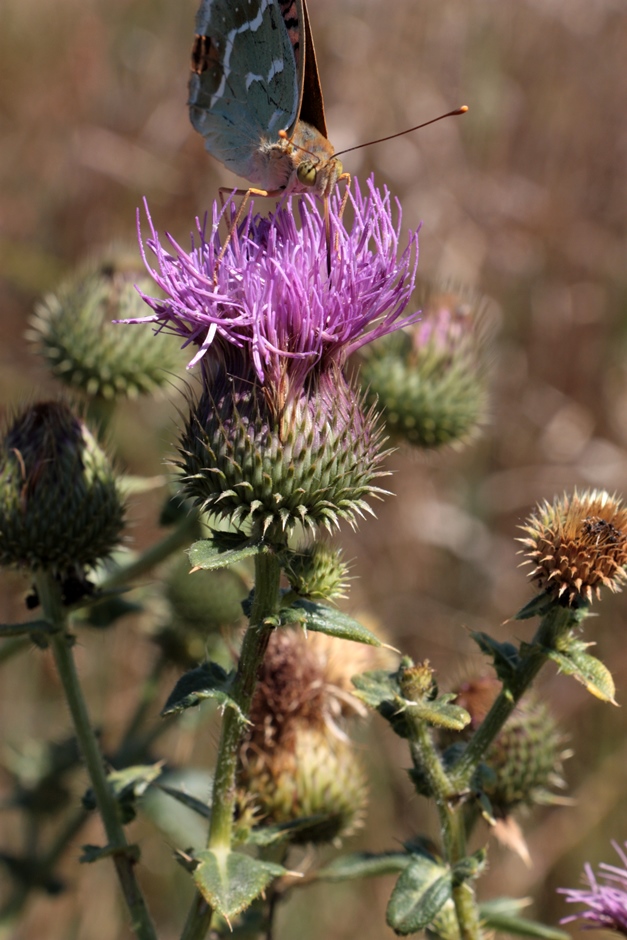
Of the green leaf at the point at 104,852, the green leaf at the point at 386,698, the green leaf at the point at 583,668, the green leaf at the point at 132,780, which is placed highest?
the green leaf at the point at 583,668

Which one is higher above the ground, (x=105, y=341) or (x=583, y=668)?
(x=105, y=341)

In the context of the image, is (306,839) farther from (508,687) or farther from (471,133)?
(471,133)

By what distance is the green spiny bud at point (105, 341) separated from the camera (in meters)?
5.72

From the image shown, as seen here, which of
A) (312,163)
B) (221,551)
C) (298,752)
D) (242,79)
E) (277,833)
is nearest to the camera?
(221,551)

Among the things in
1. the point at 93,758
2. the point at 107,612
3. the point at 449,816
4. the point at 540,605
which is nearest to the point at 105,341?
the point at 107,612

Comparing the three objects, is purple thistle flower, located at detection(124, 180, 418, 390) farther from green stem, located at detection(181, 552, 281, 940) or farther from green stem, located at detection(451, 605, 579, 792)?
green stem, located at detection(451, 605, 579, 792)

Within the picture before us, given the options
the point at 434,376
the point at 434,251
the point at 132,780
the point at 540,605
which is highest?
the point at 434,251

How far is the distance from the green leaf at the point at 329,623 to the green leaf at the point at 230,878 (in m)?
0.81

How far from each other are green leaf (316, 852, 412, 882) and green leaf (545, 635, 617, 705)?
992 mm

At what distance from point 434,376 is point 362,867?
3.07 m

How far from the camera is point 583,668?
315 cm

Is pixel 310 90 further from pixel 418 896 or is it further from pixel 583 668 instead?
pixel 418 896

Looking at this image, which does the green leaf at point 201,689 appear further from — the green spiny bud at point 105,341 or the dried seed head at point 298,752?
the green spiny bud at point 105,341

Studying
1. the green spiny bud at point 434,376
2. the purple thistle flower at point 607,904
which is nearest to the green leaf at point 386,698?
the purple thistle flower at point 607,904
